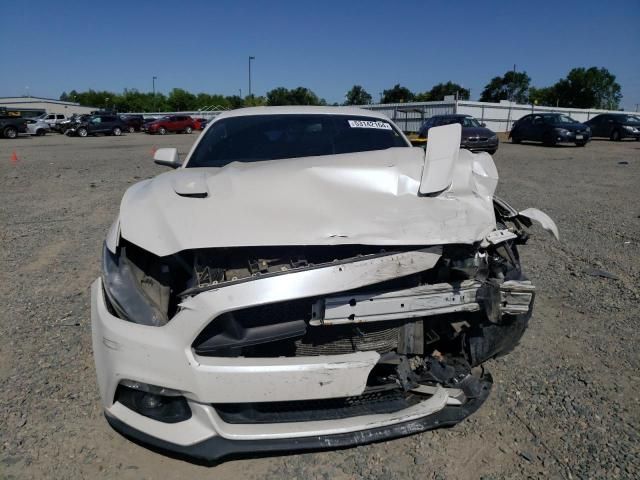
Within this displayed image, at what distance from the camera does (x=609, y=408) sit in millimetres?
2439

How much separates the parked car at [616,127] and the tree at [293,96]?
48589 millimetres

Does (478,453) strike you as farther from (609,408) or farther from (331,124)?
(331,124)

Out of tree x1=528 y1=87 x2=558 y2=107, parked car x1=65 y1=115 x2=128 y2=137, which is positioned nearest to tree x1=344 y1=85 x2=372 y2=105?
tree x1=528 y1=87 x2=558 y2=107

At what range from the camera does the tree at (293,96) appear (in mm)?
69875

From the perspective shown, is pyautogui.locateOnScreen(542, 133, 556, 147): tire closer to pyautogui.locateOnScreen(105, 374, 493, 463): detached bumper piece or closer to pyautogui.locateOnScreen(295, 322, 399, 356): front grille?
pyautogui.locateOnScreen(295, 322, 399, 356): front grille

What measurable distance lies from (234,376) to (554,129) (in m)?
22.3

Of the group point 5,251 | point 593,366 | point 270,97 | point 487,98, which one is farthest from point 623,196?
point 487,98

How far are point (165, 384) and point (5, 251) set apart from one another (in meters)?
4.62

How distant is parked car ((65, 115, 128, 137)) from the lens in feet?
112

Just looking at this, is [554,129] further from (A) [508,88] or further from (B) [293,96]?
(A) [508,88]

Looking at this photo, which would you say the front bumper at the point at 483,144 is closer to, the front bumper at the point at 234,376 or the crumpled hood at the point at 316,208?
the crumpled hood at the point at 316,208

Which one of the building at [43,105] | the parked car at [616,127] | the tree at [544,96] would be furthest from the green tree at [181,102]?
the parked car at [616,127]

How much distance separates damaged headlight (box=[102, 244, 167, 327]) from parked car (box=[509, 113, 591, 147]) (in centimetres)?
2207

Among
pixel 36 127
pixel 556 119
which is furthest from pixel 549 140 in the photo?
pixel 36 127
